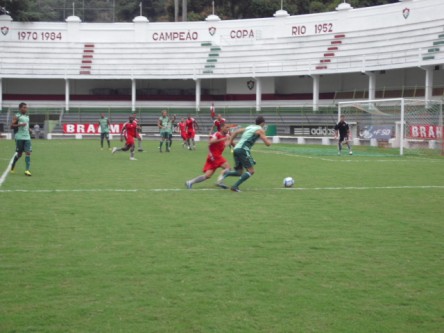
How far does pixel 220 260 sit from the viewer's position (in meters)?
7.75

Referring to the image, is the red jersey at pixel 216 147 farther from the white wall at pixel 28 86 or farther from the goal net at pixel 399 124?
the white wall at pixel 28 86

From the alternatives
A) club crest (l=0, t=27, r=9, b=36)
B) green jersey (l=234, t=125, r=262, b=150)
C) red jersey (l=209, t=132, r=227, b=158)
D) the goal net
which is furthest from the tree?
green jersey (l=234, t=125, r=262, b=150)

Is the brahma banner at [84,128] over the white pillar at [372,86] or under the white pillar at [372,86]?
under

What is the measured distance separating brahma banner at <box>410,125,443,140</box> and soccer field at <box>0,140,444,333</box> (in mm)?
17557

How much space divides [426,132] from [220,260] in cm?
2648

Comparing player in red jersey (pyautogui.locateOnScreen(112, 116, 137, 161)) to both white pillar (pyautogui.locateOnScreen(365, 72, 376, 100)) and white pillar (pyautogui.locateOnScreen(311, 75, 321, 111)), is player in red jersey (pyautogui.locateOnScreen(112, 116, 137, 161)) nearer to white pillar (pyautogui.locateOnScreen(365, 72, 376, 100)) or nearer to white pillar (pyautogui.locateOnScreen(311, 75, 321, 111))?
white pillar (pyautogui.locateOnScreen(365, 72, 376, 100))

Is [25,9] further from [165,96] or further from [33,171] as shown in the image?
[33,171]

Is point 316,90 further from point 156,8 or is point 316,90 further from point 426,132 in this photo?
point 156,8

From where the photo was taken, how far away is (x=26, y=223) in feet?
33.1

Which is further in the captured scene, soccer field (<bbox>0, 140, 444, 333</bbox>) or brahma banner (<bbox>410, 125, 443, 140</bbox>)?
brahma banner (<bbox>410, 125, 443, 140</bbox>)

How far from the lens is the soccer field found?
5.74 m

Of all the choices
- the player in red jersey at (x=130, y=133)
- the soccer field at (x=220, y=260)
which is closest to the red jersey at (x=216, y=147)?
the soccer field at (x=220, y=260)

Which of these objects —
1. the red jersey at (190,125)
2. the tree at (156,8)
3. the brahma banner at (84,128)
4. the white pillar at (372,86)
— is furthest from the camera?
the tree at (156,8)

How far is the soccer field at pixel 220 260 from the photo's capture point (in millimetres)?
5738
